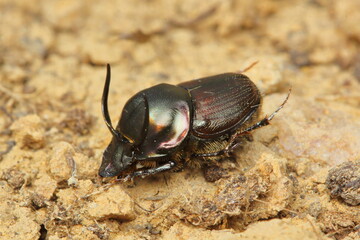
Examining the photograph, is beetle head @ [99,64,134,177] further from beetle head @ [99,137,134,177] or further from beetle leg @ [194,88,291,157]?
beetle leg @ [194,88,291,157]

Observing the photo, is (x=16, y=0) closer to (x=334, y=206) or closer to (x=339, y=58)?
(x=339, y=58)

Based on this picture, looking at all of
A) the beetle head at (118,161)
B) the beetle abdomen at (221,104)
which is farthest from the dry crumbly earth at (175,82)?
the beetle abdomen at (221,104)

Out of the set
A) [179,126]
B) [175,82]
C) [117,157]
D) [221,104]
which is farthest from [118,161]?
[175,82]

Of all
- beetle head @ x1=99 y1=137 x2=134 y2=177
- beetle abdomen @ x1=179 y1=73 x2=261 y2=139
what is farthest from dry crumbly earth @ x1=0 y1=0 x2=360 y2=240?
beetle abdomen @ x1=179 y1=73 x2=261 y2=139

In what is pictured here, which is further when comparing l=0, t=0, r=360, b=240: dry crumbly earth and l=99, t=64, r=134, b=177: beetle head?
l=99, t=64, r=134, b=177: beetle head

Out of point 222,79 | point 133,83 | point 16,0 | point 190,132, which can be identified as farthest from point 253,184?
point 16,0

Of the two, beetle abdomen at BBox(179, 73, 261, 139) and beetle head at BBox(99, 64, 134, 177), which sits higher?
beetle abdomen at BBox(179, 73, 261, 139)

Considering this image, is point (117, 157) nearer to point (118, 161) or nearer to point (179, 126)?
point (118, 161)
